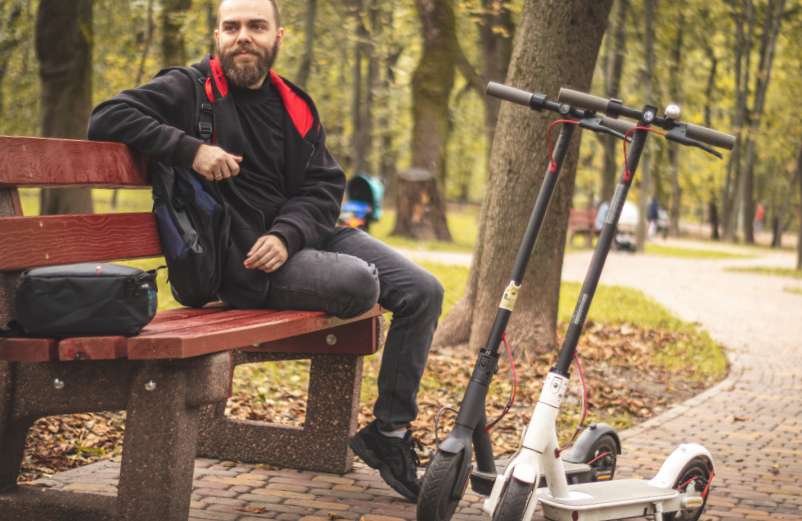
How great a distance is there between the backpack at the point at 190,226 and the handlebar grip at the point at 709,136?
164 centimetres

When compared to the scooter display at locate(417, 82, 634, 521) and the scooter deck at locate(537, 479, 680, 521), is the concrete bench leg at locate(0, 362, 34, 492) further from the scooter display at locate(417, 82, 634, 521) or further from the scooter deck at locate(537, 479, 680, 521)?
the scooter deck at locate(537, 479, 680, 521)

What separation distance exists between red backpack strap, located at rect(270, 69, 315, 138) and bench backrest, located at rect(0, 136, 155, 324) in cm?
67

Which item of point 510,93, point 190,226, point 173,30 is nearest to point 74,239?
point 190,226

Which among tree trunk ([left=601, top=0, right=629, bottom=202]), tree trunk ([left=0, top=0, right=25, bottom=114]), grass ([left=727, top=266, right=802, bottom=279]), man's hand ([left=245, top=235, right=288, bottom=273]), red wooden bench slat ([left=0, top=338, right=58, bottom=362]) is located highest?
tree trunk ([left=601, top=0, right=629, bottom=202])

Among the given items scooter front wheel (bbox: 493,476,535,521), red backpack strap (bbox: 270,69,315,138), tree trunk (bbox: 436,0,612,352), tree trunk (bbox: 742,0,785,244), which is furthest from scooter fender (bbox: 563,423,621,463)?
tree trunk (bbox: 742,0,785,244)

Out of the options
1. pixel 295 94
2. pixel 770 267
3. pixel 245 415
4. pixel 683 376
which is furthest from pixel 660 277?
pixel 295 94

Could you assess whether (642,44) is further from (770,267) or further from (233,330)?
(233,330)

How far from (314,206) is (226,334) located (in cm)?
107

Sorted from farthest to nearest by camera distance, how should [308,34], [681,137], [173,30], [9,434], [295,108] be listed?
[173,30], [308,34], [295,108], [681,137], [9,434]

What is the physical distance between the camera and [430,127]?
22.7 meters

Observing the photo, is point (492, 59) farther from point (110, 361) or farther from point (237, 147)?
point (110, 361)

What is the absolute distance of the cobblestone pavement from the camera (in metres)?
4.48

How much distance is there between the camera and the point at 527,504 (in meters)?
3.74

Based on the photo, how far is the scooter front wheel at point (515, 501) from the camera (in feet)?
12.2
